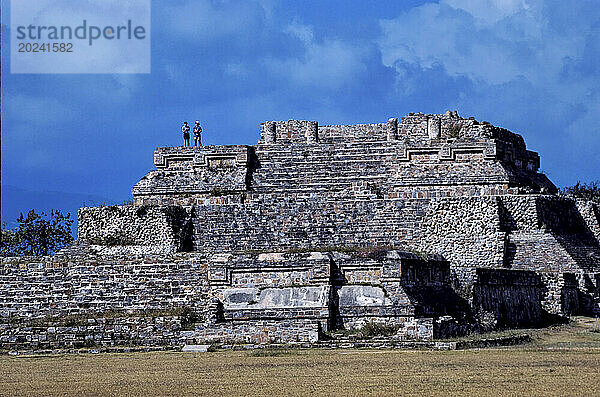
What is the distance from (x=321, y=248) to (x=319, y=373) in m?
10.9

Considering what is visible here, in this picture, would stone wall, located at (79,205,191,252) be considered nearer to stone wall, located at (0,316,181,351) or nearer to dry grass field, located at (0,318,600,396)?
stone wall, located at (0,316,181,351)

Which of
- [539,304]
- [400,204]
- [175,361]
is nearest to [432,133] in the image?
[400,204]

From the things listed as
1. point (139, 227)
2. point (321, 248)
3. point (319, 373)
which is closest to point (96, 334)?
point (321, 248)

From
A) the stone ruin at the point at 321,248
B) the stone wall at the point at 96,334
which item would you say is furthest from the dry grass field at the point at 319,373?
the stone ruin at the point at 321,248

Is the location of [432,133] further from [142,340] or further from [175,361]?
[175,361]

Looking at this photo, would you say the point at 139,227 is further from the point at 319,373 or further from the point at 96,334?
the point at 319,373

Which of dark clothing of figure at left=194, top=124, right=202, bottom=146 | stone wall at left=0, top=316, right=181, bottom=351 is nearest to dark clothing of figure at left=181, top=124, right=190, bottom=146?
dark clothing of figure at left=194, top=124, right=202, bottom=146

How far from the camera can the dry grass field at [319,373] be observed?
1680cm

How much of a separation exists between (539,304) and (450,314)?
4589 millimetres

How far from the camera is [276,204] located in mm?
35094

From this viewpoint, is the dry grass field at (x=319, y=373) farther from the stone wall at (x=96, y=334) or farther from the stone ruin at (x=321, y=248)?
the stone ruin at (x=321, y=248)

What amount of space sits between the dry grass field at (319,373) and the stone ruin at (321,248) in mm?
2761

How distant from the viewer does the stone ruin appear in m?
26.4

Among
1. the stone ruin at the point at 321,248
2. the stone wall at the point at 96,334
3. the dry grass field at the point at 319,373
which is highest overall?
the stone ruin at the point at 321,248
